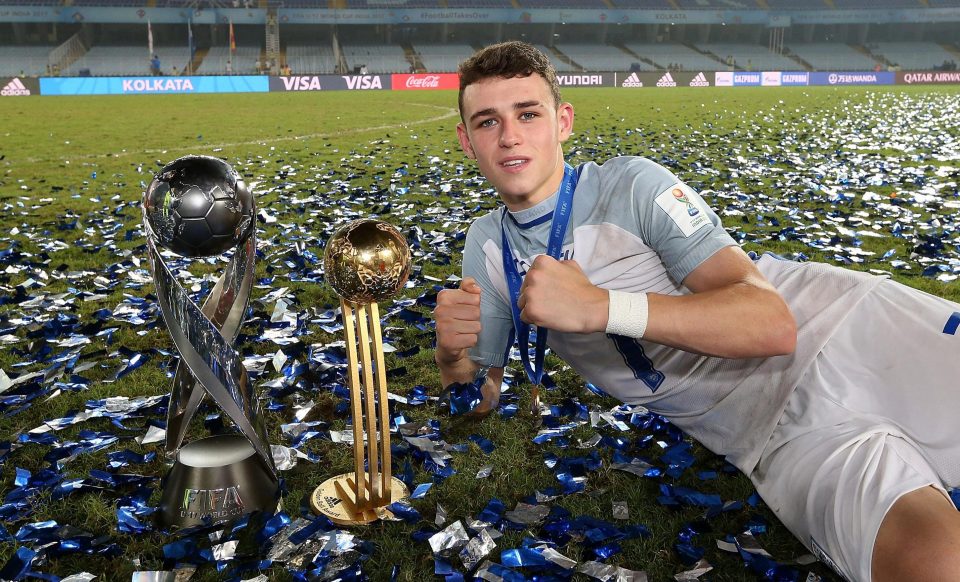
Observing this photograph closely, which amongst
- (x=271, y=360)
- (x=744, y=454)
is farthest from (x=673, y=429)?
(x=271, y=360)

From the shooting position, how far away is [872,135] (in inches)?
594

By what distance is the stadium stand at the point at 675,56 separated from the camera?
175 ft

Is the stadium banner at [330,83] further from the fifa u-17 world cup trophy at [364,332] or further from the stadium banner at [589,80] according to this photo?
the fifa u-17 world cup trophy at [364,332]

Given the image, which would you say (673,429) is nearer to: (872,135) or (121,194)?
(121,194)

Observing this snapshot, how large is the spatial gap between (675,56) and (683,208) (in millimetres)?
56295

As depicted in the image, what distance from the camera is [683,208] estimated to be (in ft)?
8.41

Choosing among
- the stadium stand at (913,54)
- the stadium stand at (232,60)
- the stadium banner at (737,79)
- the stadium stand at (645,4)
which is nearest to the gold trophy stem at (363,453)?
the stadium banner at (737,79)

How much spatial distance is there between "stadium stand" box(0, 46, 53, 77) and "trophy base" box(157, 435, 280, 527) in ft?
157

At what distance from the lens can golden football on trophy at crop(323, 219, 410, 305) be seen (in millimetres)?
2373

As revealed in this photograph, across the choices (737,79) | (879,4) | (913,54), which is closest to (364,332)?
(737,79)

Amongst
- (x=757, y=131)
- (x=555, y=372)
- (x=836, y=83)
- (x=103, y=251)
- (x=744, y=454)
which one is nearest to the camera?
(x=744, y=454)

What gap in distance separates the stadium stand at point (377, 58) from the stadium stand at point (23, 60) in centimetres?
1734

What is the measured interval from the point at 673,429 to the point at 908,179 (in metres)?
8.20

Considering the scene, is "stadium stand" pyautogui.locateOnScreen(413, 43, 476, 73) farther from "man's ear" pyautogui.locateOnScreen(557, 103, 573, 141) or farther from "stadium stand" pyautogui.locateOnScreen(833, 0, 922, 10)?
"man's ear" pyautogui.locateOnScreen(557, 103, 573, 141)
